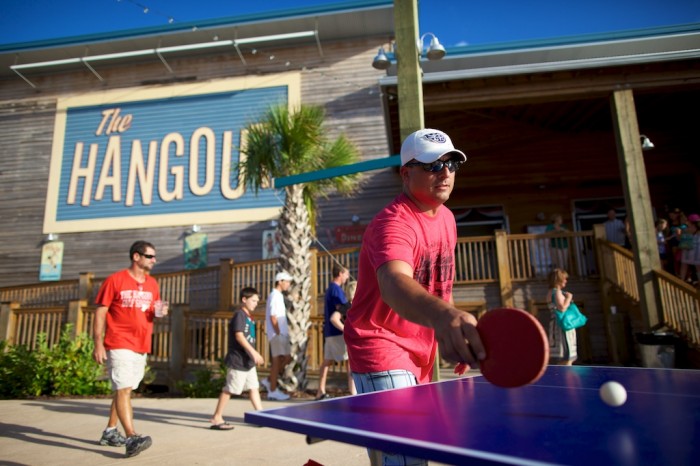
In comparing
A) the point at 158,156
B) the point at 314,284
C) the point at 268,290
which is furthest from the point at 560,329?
the point at 158,156

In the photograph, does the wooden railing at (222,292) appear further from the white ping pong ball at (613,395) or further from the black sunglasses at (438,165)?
the white ping pong ball at (613,395)

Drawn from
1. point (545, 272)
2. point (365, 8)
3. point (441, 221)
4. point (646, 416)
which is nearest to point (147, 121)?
point (365, 8)

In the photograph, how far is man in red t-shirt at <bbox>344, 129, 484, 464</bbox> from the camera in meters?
2.00

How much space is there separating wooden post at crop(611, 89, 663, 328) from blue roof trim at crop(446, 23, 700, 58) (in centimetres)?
271

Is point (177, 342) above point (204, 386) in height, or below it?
above

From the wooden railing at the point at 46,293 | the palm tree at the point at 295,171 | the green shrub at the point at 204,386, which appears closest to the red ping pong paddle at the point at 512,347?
the palm tree at the point at 295,171

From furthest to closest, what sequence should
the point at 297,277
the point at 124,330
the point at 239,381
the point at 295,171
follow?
the point at 295,171 → the point at 297,277 → the point at 239,381 → the point at 124,330

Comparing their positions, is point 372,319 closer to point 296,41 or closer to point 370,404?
point 370,404

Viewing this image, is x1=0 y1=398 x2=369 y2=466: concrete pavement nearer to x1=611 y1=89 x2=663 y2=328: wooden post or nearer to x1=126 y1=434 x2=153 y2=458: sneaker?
x1=126 y1=434 x2=153 y2=458: sneaker

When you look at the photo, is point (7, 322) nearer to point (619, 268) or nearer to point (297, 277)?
point (297, 277)

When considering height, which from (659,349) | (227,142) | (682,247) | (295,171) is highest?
(227,142)

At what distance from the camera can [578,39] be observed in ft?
36.6

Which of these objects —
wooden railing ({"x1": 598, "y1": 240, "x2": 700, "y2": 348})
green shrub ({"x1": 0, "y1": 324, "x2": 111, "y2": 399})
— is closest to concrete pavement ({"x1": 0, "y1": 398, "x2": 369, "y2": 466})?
green shrub ({"x1": 0, "y1": 324, "x2": 111, "y2": 399})

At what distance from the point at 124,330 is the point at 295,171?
18.3ft
